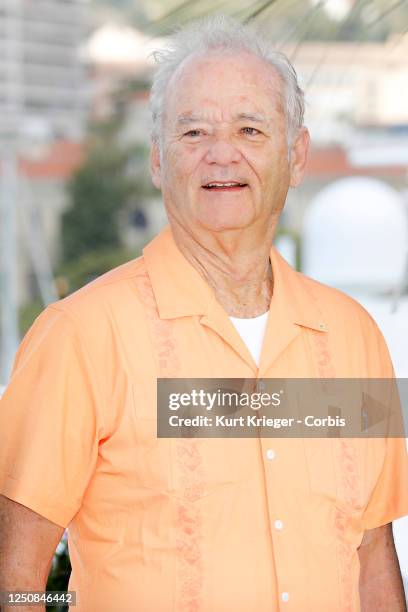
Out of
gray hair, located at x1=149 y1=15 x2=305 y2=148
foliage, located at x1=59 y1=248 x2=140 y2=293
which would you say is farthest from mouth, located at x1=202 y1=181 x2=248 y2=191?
foliage, located at x1=59 y1=248 x2=140 y2=293

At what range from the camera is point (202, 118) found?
1474 mm

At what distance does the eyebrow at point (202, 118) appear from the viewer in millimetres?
1474

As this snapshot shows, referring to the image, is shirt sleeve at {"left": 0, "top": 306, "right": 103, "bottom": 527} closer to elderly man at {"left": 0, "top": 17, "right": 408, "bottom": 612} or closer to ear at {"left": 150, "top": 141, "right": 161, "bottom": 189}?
elderly man at {"left": 0, "top": 17, "right": 408, "bottom": 612}

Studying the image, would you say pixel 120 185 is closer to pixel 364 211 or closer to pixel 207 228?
pixel 364 211

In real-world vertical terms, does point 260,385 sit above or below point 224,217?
below

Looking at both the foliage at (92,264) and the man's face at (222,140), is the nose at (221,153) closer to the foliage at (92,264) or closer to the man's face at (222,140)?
the man's face at (222,140)

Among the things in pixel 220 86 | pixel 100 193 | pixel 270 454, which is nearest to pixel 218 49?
pixel 220 86

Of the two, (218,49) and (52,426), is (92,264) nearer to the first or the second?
(218,49)

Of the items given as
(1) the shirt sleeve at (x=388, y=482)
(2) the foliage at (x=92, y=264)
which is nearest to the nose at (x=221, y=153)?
(1) the shirt sleeve at (x=388, y=482)

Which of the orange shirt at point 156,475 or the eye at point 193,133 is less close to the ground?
the eye at point 193,133

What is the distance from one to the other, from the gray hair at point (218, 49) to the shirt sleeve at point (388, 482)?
35 cm

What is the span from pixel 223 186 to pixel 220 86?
0.44 ft

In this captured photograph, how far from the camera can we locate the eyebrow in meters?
1.47

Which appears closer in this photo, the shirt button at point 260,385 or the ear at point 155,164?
the shirt button at point 260,385
